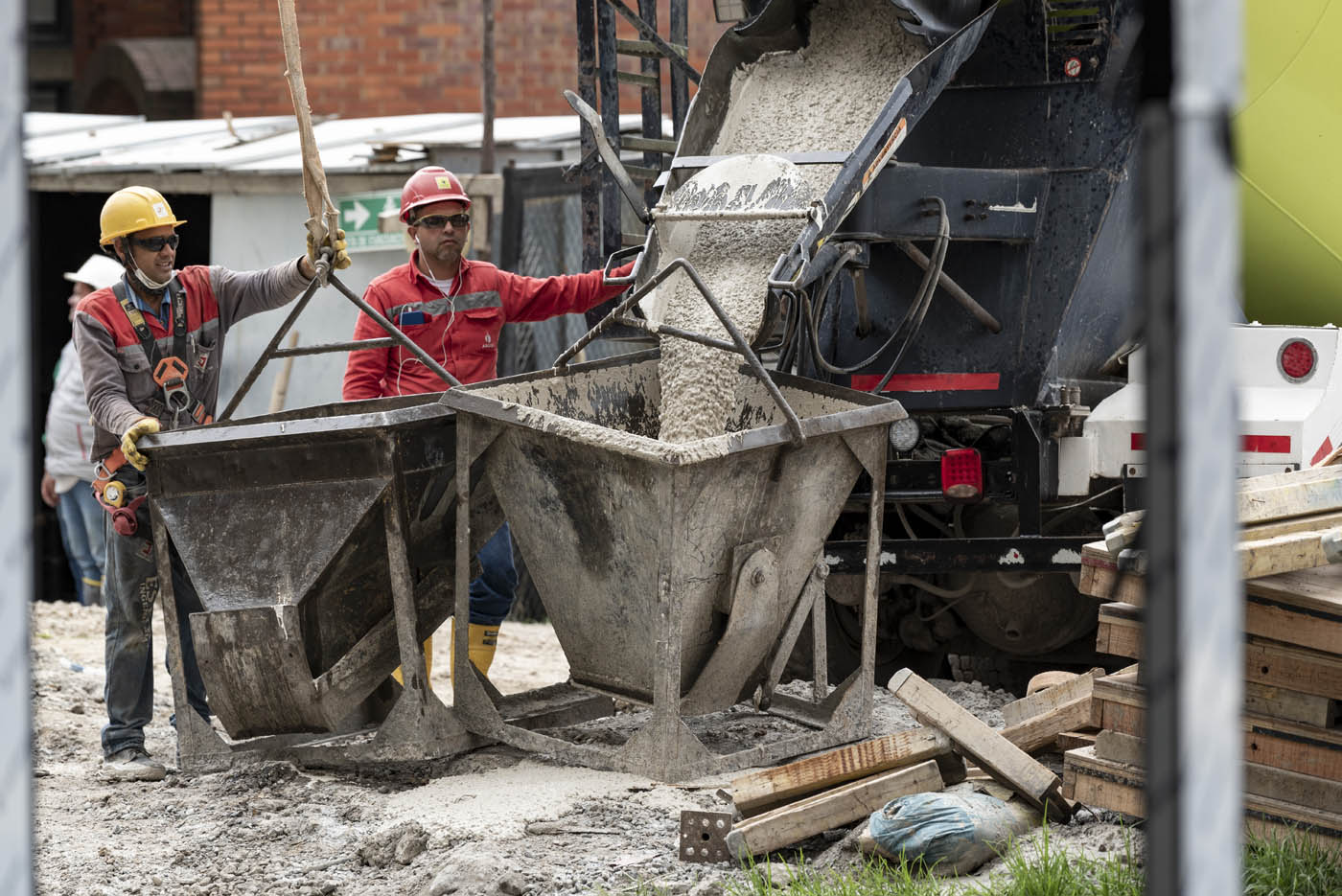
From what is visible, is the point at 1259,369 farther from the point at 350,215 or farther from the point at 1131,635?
the point at 350,215

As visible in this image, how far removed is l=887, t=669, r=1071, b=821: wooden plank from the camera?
3926 mm

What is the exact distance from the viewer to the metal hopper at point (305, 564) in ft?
14.4

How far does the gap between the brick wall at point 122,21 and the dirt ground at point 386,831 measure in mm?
10163

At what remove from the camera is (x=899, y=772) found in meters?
3.94

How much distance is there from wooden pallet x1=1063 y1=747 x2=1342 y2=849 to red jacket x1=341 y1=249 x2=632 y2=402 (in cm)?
219

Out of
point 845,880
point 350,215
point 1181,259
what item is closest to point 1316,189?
point 845,880

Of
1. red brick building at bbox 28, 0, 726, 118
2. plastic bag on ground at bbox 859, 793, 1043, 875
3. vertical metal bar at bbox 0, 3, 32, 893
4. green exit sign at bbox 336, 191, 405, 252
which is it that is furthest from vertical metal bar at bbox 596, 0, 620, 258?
red brick building at bbox 28, 0, 726, 118

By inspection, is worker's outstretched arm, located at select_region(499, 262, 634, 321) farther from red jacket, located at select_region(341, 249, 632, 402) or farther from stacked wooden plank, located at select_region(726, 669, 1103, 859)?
stacked wooden plank, located at select_region(726, 669, 1103, 859)

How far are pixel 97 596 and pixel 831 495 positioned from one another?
225 inches

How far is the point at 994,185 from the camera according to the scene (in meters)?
4.94

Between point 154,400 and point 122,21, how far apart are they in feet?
33.8

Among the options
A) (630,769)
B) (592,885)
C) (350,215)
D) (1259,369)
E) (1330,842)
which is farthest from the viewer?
(350,215)

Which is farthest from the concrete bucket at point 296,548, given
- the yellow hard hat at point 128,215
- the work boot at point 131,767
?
the yellow hard hat at point 128,215

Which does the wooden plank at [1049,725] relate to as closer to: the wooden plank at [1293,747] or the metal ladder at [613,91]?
the wooden plank at [1293,747]
